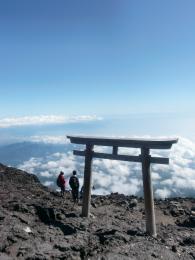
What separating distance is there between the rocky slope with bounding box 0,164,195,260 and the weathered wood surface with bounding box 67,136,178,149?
131 inches

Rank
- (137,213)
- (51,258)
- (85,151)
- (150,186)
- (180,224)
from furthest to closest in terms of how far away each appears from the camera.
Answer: (137,213) < (180,224) < (85,151) < (150,186) < (51,258)

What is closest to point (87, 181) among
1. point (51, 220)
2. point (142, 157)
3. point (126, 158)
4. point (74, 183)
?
point (126, 158)

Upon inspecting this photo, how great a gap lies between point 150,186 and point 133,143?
5.97 feet

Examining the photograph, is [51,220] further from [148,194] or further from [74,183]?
[74,183]

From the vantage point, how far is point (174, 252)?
12391mm

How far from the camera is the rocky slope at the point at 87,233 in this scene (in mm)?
11484

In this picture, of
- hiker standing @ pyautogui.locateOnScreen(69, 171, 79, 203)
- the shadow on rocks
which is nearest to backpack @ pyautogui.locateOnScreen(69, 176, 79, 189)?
hiker standing @ pyautogui.locateOnScreen(69, 171, 79, 203)

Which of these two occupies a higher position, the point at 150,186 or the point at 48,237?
the point at 150,186

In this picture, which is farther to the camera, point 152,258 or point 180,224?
point 180,224

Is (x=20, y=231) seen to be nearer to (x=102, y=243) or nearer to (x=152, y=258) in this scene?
(x=102, y=243)

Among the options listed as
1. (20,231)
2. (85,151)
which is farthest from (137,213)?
(20,231)

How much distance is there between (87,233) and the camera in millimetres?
13461

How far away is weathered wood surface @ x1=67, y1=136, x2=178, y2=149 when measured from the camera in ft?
44.2

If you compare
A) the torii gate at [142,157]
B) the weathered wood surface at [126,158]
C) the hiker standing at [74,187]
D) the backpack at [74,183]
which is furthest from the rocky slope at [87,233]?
the weathered wood surface at [126,158]
